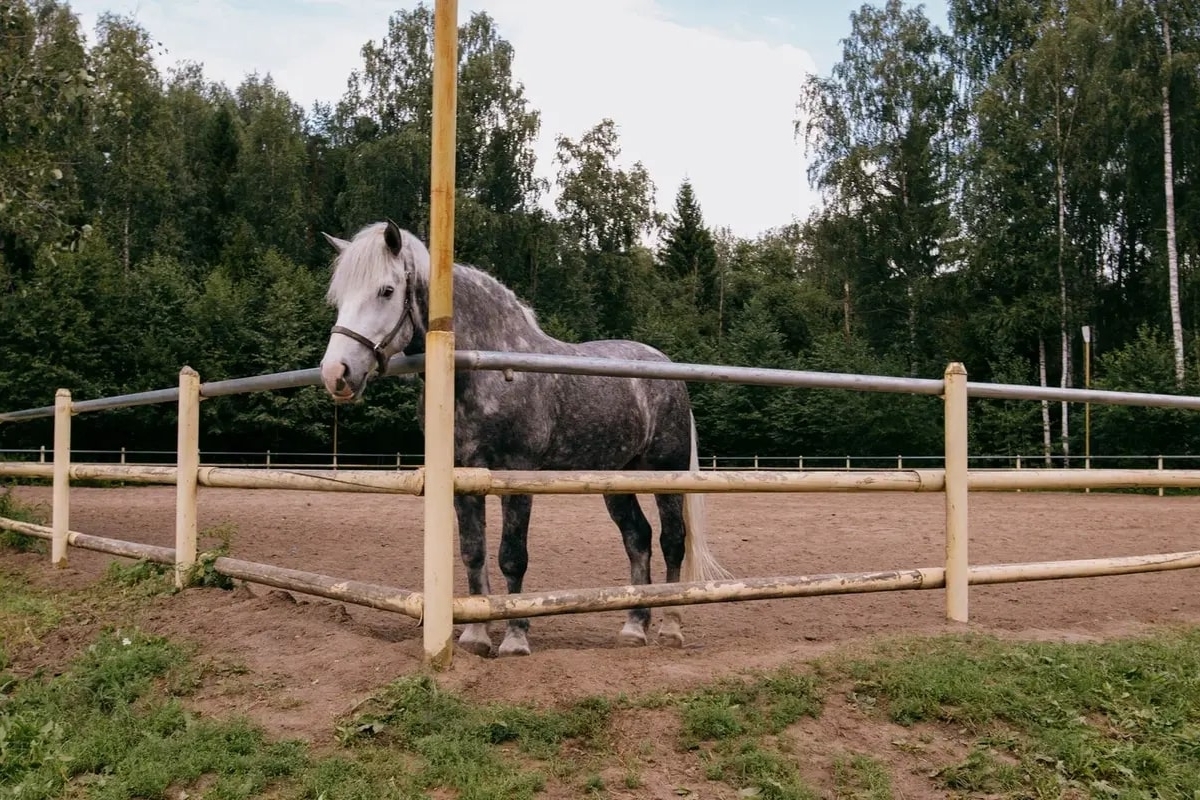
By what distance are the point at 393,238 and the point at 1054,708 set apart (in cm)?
319

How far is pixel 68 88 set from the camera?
326 inches

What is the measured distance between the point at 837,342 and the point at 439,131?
1225 inches

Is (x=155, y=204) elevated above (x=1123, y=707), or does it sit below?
above

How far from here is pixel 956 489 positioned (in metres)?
4.40

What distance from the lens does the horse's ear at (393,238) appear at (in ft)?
12.7

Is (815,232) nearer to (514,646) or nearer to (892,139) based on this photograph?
(892,139)

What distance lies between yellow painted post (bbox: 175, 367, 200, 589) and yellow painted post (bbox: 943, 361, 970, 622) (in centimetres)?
383

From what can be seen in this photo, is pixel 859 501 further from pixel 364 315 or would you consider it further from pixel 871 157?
pixel 871 157

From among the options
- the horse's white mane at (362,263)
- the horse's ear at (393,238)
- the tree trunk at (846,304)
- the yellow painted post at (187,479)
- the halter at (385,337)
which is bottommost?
the yellow painted post at (187,479)

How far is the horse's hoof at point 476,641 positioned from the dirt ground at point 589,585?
0.83ft

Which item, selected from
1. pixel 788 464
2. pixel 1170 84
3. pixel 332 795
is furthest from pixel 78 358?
pixel 1170 84

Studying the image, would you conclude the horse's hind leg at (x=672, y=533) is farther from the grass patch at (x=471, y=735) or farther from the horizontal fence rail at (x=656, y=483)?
the grass patch at (x=471, y=735)

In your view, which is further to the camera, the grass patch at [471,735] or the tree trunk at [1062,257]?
the tree trunk at [1062,257]

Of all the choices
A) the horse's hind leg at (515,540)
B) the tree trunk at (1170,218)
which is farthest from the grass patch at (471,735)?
the tree trunk at (1170,218)
